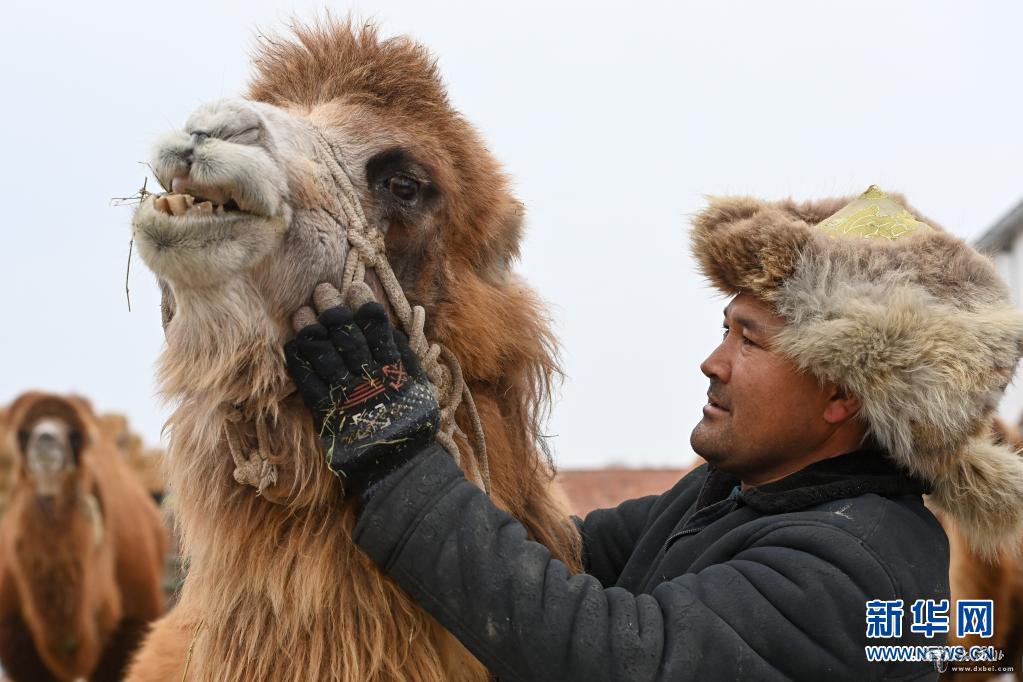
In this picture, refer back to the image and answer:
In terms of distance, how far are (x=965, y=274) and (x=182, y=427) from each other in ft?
5.69

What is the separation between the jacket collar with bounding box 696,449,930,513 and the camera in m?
2.18

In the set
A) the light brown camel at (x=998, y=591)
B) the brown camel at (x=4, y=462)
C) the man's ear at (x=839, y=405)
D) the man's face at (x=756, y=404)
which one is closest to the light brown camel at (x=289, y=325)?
the man's face at (x=756, y=404)

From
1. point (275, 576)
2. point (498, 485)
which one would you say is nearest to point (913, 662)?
point (498, 485)

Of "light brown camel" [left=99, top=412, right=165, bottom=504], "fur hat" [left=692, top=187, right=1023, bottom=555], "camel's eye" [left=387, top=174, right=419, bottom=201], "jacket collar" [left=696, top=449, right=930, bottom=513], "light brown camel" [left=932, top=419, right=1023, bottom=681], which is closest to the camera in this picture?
"fur hat" [left=692, top=187, right=1023, bottom=555]

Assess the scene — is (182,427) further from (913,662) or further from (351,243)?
(913,662)

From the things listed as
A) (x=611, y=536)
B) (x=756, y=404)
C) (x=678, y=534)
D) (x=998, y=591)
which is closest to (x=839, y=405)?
(x=756, y=404)

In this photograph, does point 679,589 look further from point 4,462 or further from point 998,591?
point 4,462

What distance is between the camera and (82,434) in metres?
7.90

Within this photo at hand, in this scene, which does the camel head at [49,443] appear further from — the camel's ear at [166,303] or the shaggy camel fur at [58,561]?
the camel's ear at [166,303]

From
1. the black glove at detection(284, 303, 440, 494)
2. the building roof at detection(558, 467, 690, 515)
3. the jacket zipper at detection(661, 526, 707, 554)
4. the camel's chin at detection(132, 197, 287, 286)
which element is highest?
the camel's chin at detection(132, 197, 287, 286)

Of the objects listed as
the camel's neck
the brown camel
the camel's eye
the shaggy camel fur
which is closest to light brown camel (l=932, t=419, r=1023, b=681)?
the camel's eye

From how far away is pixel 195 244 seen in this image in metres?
1.96

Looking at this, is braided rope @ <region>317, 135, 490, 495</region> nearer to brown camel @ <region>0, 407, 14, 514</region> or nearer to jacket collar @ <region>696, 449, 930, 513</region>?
jacket collar @ <region>696, 449, 930, 513</region>

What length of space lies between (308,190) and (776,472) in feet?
4.08
